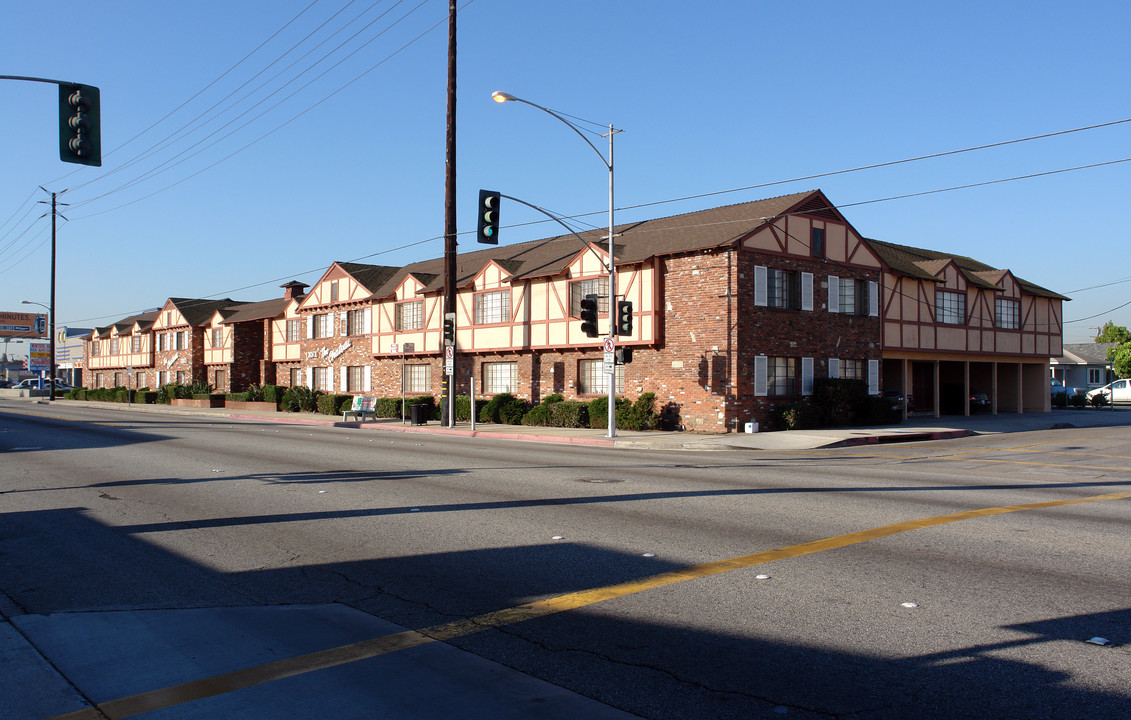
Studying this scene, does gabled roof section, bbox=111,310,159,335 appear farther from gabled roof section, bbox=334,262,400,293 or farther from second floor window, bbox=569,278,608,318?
second floor window, bbox=569,278,608,318

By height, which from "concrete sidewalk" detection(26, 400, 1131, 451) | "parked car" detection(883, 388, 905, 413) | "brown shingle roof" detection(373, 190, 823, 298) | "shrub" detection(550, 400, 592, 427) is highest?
"brown shingle roof" detection(373, 190, 823, 298)

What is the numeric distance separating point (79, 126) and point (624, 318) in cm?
1478

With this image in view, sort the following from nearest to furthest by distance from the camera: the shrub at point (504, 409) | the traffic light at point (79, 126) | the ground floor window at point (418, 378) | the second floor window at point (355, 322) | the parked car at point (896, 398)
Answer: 1. the traffic light at point (79, 126)
2. the parked car at point (896, 398)
3. the shrub at point (504, 409)
4. the ground floor window at point (418, 378)
5. the second floor window at point (355, 322)

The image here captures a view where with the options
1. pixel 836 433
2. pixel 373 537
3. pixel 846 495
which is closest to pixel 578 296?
pixel 836 433

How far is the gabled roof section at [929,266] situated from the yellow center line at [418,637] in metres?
26.5

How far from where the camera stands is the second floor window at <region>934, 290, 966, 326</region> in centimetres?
3578

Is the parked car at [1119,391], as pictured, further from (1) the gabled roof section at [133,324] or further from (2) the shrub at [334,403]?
(1) the gabled roof section at [133,324]

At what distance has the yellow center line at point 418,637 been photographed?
4590 mm

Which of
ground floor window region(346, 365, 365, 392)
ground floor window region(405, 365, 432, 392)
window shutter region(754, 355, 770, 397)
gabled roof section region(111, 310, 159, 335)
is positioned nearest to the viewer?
window shutter region(754, 355, 770, 397)

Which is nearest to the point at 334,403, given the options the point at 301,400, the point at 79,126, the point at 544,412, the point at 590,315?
the point at 301,400

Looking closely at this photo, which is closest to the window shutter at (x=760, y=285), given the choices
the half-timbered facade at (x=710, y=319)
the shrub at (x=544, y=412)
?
the half-timbered facade at (x=710, y=319)

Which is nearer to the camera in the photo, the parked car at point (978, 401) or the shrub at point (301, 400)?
the parked car at point (978, 401)

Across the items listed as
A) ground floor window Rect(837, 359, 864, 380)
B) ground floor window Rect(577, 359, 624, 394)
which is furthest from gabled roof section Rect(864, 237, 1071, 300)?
ground floor window Rect(577, 359, 624, 394)

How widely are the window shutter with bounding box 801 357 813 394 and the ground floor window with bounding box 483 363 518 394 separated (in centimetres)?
1183
